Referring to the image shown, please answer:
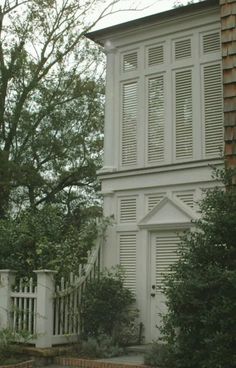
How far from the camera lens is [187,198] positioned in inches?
438

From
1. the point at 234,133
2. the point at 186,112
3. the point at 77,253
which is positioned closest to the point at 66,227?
the point at 77,253

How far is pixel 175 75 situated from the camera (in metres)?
11.8

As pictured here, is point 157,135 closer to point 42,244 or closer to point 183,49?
point 183,49

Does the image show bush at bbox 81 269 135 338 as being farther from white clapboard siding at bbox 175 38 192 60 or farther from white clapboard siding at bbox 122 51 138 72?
white clapboard siding at bbox 175 38 192 60

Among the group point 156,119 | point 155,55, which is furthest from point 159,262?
point 155,55

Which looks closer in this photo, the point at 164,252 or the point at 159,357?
the point at 159,357

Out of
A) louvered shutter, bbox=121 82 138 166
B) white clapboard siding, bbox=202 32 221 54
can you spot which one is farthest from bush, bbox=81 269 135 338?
white clapboard siding, bbox=202 32 221 54

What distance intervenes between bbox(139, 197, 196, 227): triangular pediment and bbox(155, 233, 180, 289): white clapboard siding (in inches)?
10.8

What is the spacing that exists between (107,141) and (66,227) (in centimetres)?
204

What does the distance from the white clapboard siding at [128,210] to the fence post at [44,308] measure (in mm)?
2192

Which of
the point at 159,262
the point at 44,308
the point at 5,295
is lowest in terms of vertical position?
the point at 44,308

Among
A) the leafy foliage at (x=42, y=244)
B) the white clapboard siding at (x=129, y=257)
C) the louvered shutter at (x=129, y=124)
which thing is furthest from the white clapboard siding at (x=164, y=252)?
the louvered shutter at (x=129, y=124)

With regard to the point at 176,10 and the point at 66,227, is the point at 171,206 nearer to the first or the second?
the point at 66,227

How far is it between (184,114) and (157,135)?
2.27ft
